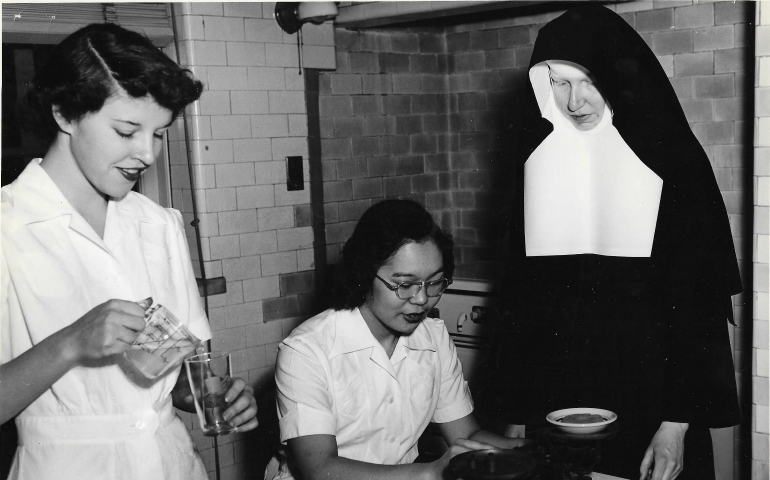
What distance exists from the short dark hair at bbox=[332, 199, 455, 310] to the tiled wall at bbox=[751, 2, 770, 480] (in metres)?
1.13

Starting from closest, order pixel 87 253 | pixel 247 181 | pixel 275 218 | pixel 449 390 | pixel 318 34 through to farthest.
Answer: pixel 87 253 → pixel 449 390 → pixel 247 181 → pixel 275 218 → pixel 318 34

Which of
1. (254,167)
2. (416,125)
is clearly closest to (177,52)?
(254,167)

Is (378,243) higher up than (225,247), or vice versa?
(378,243)

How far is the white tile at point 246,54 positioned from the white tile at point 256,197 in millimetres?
515

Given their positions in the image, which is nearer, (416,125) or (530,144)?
(530,144)

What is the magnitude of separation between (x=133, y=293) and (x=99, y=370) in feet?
0.55

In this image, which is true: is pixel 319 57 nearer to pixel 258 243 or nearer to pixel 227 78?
pixel 227 78

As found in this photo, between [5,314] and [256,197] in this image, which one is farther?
[256,197]

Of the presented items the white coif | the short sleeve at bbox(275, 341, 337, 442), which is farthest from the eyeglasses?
the white coif

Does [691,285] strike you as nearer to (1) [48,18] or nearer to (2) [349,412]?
(2) [349,412]

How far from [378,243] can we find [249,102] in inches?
58.2

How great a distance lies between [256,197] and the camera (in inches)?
133

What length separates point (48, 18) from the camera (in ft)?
9.17

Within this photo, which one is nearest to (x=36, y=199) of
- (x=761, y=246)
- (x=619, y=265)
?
(x=619, y=265)
